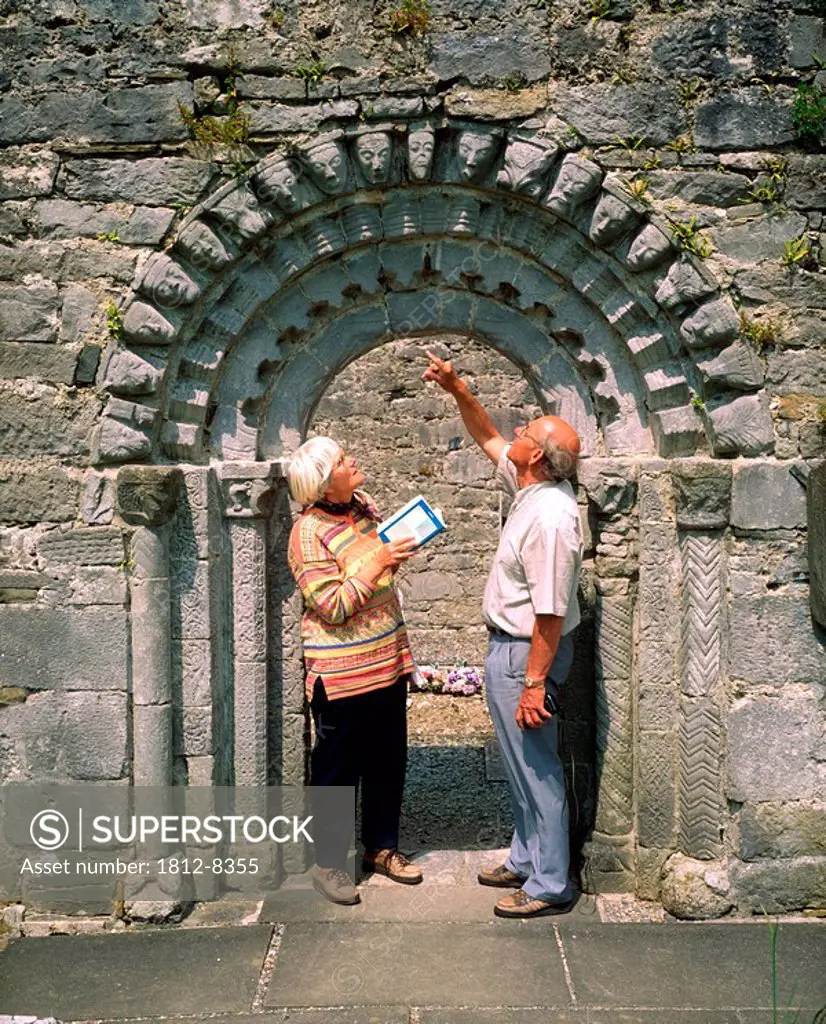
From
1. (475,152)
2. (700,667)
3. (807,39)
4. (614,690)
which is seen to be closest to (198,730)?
(614,690)

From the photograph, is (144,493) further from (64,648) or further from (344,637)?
(344,637)

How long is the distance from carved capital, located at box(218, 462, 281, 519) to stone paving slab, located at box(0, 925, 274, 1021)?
1.75 metres

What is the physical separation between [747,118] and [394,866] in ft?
11.6

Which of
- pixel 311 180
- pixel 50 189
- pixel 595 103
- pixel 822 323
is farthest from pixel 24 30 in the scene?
pixel 822 323

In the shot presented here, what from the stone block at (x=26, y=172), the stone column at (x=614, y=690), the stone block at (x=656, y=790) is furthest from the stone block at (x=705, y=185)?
the stone block at (x=26, y=172)

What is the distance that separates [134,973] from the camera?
404 cm

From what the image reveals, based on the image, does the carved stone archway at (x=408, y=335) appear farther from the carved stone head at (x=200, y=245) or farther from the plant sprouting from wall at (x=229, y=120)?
the plant sprouting from wall at (x=229, y=120)

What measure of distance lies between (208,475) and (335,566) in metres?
0.69

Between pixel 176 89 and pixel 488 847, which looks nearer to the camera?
pixel 176 89

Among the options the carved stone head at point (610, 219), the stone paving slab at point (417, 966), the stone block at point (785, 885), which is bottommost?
the stone paving slab at point (417, 966)

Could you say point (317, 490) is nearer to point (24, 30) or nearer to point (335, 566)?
point (335, 566)

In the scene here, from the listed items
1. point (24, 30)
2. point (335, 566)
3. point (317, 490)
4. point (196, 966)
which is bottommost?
point (196, 966)

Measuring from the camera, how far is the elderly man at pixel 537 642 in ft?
13.9

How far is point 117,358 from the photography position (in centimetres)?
439
